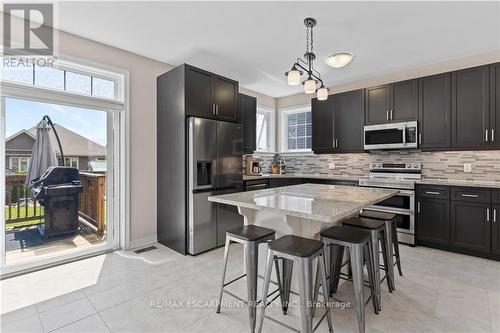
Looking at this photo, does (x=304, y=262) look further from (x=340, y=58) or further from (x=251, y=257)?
(x=340, y=58)

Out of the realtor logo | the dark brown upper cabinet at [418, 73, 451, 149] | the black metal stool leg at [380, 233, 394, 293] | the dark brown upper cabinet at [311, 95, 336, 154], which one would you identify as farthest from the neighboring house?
the dark brown upper cabinet at [418, 73, 451, 149]

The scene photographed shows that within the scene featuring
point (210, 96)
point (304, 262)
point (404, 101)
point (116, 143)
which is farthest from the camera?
point (404, 101)

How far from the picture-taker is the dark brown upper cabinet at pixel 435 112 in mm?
3609

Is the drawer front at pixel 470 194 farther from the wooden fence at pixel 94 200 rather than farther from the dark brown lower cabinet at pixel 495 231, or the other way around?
the wooden fence at pixel 94 200

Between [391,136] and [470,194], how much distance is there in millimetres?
1259

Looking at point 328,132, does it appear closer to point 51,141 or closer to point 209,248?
point 209,248

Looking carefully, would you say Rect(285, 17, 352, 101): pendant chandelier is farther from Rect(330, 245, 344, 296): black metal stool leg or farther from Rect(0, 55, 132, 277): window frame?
Rect(0, 55, 132, 277): window frame

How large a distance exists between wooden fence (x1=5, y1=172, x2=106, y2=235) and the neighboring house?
133 mm

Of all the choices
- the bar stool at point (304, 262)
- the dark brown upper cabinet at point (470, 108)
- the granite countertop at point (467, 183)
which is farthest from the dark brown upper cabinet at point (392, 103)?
the bar stool at point (304, 262)

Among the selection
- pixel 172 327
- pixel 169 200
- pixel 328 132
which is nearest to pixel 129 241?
pixel 169 200

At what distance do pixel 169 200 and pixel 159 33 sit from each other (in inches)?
83.8

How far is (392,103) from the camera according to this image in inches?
160

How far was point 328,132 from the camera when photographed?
4801 millimetres

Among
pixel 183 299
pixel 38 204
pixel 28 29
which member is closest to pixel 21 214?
pixel 38 204
